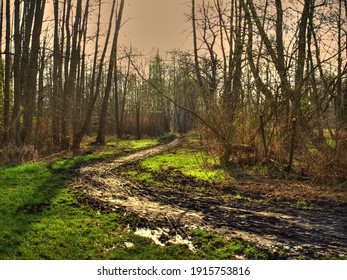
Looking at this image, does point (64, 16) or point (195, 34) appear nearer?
point (64, 16)

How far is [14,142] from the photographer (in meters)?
13.4

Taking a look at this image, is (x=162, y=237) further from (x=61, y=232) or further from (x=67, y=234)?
(x=61, y=232)

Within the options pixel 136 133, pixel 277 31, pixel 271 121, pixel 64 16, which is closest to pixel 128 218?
pixel 271 121

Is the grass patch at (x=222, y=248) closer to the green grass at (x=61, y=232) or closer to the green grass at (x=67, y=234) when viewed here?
the green grass at (x=67, y=234)

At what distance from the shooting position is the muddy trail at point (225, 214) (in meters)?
4.57

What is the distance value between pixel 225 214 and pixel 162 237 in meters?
1.56

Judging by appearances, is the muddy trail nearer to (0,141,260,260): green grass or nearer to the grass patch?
the grass patch

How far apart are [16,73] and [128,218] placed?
36.5 ft

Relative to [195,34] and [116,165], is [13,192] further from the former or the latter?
[195,34]

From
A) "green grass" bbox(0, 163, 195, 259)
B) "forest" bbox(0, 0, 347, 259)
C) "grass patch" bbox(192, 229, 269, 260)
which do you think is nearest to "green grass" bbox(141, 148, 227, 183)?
"forest" bbox(0, 0, 347, 259)

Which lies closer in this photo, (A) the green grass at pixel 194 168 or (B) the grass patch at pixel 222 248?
(B) the grass patch at pixel 222 248

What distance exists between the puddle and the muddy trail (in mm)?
64

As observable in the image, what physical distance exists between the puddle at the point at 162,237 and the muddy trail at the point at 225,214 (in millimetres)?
64

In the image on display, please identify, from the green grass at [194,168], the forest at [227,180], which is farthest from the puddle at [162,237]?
the green grass at [194,168]
